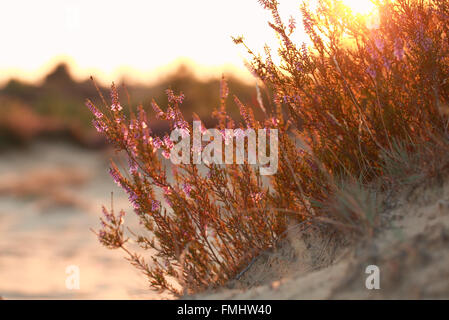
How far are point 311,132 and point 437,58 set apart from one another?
35.5 inches

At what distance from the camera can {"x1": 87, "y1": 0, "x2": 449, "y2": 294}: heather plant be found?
10.6 ft

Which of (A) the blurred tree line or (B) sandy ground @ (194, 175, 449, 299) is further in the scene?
(A) the blurred tree line

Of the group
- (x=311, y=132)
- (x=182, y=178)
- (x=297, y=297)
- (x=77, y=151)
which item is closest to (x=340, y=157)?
(x=311, y=132)

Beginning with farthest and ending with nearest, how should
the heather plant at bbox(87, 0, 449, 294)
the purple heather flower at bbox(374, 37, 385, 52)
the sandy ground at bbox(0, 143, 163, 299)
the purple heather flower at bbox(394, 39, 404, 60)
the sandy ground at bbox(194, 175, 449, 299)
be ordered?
the sandy ground at bbox(0, 143, 163, 299) < the heather plant at bbox(87, 0, 449, 294) < the purple heather flower at bbox(374, 37, 385, 52) < the purple heather flower at bbox(394, 39, 404, 60) < the sandy ground at bbox(194, 175, 449, 299)

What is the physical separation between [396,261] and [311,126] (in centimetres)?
142

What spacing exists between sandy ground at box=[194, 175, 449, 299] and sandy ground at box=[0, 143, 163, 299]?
1.14 m

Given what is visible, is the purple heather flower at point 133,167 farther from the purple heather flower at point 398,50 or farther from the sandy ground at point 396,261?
the purple heather flower at point 398,50

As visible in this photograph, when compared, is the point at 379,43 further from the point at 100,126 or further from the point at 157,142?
the point at 100,126

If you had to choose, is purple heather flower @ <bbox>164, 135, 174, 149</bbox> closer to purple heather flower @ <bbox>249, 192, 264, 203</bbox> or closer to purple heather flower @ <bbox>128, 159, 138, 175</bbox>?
purple heather flower @ <bbox>128, 159, 138, 175</bbox>

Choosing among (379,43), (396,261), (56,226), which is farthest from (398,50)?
(56,226)

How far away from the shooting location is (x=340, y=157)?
3416 mm

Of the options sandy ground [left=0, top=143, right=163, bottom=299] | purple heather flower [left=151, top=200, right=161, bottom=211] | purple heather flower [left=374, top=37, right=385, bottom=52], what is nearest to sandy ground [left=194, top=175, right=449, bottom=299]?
purple heather flower [left=151, top=200, right=161, bottom=211]

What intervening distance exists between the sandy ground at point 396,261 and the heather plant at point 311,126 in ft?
1.22

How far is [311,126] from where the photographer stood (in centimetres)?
345
